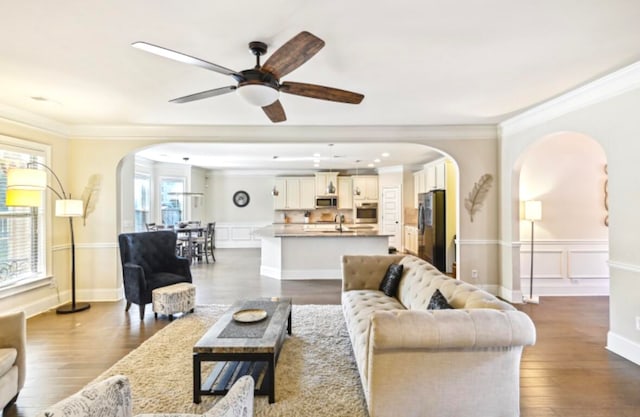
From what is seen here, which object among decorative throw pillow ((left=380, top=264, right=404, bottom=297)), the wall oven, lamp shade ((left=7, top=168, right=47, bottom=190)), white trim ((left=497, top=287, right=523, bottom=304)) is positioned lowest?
white trim ((left=497, top=287, right=523, bottom=304))

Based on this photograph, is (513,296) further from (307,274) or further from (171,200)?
(171,200)

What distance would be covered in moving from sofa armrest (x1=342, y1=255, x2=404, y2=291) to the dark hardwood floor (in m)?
1.02

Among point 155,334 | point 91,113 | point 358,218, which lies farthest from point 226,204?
point 155,334

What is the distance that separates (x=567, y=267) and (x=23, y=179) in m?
7.25

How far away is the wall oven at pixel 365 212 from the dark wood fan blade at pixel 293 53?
316 inches

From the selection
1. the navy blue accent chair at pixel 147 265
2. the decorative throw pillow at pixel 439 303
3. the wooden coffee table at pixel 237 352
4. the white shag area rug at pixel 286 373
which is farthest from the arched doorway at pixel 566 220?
the navy blue accent chair at pixel 147 265

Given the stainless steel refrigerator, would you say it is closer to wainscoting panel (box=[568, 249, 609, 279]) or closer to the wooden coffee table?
wainscoting panel (box=[568, 249, 609, 279])

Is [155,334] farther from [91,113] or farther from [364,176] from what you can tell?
[364,176]

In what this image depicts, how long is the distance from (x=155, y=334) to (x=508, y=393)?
10.9 ft

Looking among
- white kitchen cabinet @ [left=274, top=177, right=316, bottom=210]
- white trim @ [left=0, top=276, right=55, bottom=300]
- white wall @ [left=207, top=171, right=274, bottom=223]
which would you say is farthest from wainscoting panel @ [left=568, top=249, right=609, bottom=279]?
white wall @ [left=207, top=171, right=274, bottom=223]

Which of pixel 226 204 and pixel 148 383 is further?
pixel 226 204

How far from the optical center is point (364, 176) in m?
10.0

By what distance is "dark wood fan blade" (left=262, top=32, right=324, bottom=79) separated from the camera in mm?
1823

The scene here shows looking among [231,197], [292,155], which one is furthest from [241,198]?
[292,155]
